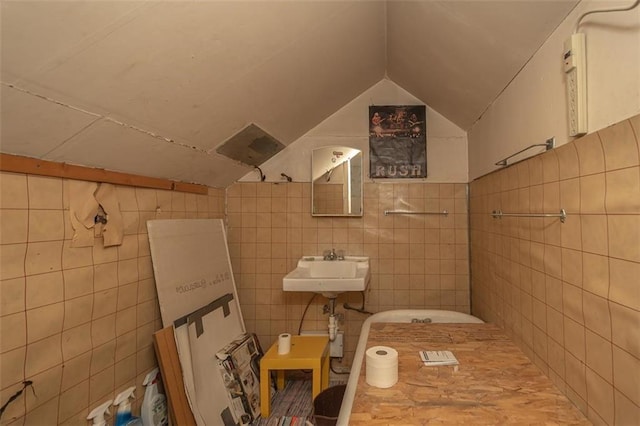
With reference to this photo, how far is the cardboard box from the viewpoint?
77.2 inches

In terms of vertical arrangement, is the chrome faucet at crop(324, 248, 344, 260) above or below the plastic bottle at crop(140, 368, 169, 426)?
above

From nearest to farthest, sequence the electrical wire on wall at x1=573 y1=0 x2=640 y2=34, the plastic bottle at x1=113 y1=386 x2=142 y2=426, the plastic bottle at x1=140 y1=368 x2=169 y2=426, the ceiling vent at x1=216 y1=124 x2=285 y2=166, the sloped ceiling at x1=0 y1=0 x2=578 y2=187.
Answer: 1. the electrical wire on wall at x1=573 y1=0 x2=640 y2=34
2. the sloped ceiling at x1=0 y1=0 x2=578 y2=187
3. the plastic bottle at x1=113 y1=386 x2=142 y2=426
4. the plastic bottle at x1=140 y1=368 x2=169 y2=426
5. the ceiling vent at x1=216 y1=124 x2=285 y2=166

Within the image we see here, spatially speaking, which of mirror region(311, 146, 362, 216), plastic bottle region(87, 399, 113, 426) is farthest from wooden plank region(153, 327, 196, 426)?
mirror region(311, 146, 362, 216)

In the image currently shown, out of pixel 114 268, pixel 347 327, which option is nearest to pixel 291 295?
pixel 347 327

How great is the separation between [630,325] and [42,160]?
2.05 meters

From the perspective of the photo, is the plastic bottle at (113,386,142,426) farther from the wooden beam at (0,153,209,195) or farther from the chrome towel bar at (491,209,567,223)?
the chrome towel bar at (491,209,567,223)

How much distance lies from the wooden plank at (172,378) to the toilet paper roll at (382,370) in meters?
1.14

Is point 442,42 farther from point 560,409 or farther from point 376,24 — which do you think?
point 560,409

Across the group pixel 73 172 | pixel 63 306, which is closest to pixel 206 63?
pixel 73 172

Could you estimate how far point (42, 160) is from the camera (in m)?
1.22

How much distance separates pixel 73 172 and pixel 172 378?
3.94 feet

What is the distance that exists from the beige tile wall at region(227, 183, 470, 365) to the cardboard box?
430mm

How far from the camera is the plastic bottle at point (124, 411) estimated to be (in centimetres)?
154

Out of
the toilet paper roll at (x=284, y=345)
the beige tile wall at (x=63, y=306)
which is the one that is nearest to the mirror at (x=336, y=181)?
the toilet paper roll at (x=284, y=345)
